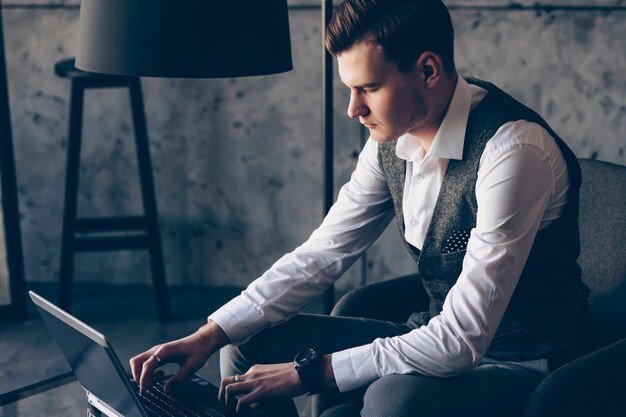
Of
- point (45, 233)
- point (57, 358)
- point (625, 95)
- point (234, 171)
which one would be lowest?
point (57, 358)

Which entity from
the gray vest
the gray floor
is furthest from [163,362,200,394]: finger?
the gray floor

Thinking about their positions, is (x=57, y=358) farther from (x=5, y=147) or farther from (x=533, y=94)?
(x=533, y=94)

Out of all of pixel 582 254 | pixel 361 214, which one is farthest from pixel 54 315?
pixel 582 254

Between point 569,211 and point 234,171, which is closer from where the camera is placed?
point 569,211

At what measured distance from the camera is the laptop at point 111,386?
1530 mm

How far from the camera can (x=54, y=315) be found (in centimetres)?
166

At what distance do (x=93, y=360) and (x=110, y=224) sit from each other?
1812 millimetres

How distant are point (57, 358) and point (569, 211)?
74.8 inches

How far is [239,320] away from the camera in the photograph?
191cm

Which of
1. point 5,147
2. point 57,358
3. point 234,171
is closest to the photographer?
point 57,358

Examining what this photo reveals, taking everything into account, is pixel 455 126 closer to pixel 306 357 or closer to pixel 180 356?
pixel 306 357

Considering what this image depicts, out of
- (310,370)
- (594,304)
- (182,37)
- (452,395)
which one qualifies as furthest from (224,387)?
(594,304)

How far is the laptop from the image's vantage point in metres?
1.53

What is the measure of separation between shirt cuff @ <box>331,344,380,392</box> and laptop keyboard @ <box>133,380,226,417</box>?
221 millimetres
